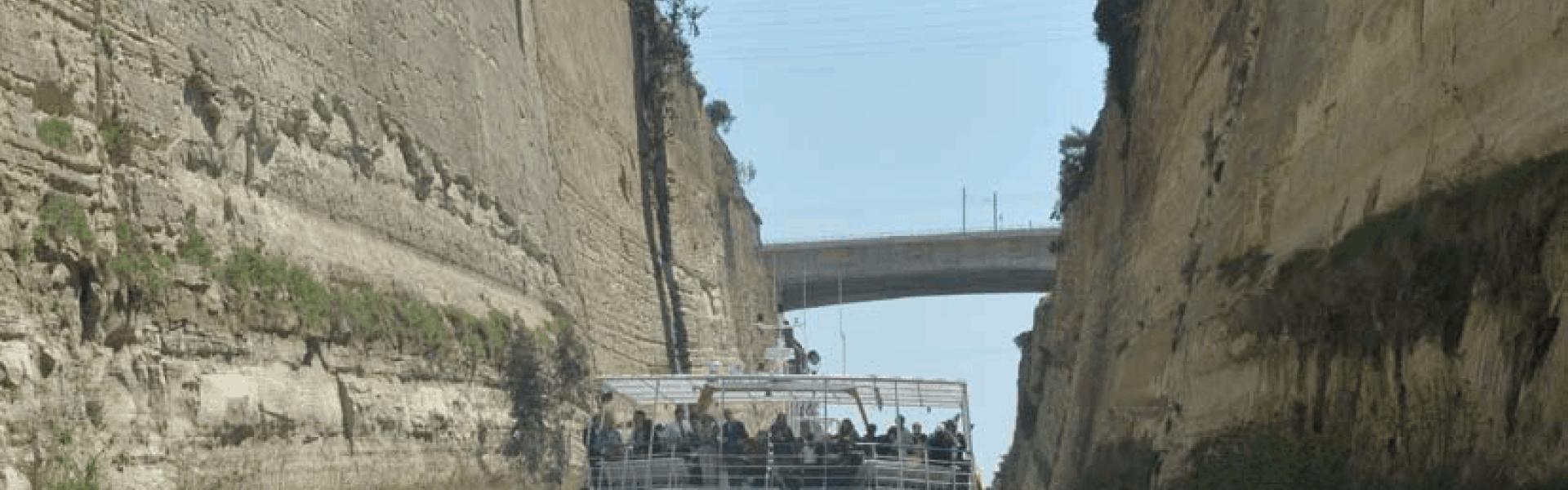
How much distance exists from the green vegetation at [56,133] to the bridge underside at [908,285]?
5349cm

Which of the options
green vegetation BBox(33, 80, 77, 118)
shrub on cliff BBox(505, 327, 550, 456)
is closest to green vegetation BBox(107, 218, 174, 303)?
green vegetation BBox(33, 80, 77, 118)

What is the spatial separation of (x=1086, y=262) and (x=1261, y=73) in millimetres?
15514

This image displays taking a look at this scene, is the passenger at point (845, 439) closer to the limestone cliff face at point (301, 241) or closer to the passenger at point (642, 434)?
the passenger at point (642, 434)

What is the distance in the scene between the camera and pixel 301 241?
73.9ft

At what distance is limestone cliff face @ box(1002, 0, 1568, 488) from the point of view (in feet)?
39.6

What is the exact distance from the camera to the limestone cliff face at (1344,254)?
1208cm

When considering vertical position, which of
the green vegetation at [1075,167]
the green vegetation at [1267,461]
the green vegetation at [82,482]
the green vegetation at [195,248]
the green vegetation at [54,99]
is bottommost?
the green vegetation at [82,482]

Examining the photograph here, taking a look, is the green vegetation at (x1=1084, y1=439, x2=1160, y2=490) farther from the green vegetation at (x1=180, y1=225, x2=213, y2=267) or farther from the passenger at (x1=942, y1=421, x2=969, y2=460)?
the green vegetation at (x1=180, y1=225, x2=213, y2=267)

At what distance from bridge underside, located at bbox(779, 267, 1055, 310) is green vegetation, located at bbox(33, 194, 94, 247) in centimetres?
5344

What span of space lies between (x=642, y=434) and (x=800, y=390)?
1819 millimetres

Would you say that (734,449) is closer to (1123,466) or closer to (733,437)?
(733,437)

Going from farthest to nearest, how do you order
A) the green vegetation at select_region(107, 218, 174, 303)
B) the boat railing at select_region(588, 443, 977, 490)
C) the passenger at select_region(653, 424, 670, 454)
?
1. the passenger at select_region(653, 424, 670, 454)
2. the boat railing at select_region(588, 443, 977, 490)
3. the green vegetation at select_region(107, 218, 174, 303)

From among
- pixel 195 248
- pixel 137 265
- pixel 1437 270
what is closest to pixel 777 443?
pixel 195 248

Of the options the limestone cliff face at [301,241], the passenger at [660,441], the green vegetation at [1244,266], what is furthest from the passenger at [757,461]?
the green vegetation at [1244,266]
